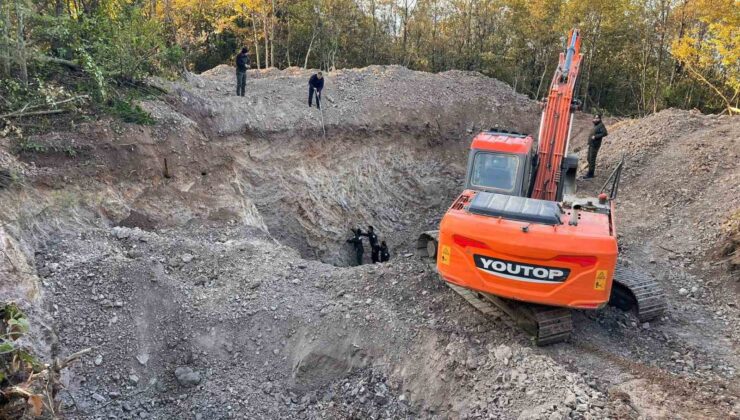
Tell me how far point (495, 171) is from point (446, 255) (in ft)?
7.26

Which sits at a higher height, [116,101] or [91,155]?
[116,101]

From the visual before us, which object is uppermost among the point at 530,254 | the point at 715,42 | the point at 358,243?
the point at 715,42

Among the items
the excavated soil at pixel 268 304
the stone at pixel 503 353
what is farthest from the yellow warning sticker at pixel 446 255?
the stone at pixel 503 353

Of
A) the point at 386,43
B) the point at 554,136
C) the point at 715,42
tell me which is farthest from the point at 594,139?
the point at 386,43

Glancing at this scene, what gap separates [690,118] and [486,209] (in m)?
11.3

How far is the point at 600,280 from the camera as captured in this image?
593cm

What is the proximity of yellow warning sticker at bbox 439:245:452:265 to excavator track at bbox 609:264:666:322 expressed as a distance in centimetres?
287

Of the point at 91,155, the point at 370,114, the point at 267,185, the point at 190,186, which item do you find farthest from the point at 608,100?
the point at 91,155

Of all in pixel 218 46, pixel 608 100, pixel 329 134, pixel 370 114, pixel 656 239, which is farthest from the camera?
pixel 608 100

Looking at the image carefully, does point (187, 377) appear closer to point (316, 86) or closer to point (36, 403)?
point (36, 403)

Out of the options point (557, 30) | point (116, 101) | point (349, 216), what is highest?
point (557, 30)

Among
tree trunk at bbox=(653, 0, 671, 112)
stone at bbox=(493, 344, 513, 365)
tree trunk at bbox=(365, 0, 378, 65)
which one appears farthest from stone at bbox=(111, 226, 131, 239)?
tree trunk at bbox=(653, 0, 671, 112)

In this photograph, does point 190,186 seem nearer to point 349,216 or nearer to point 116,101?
point 116,101

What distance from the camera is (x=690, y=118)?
1465 cm
